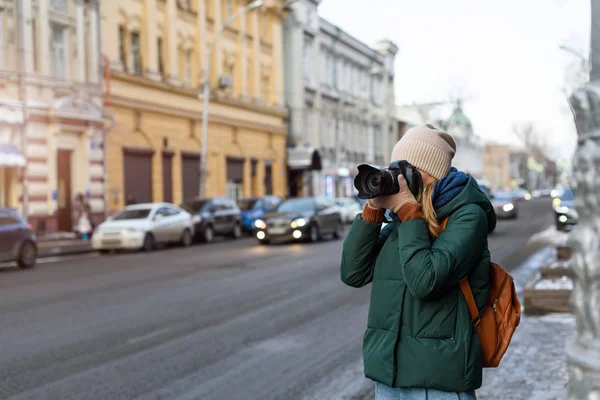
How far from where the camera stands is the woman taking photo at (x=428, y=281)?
9.73 feet

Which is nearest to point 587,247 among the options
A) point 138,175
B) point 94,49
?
point 94,49

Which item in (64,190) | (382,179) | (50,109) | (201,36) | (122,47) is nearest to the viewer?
(382,179)

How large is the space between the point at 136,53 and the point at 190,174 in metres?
6.92

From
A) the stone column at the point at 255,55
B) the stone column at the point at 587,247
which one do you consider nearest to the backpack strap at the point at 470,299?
the stone column at the point at 587,247

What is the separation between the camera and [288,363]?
7.91 metres

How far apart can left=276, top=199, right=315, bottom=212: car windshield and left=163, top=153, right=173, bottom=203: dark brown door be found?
11.5 m

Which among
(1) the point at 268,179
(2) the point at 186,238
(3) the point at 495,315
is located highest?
(1) the point at 268,179

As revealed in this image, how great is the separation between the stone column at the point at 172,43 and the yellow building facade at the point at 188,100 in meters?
0.05

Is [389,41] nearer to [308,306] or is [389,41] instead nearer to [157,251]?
[157,251]

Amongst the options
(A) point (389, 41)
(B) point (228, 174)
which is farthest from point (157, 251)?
(A) point (389, 41)

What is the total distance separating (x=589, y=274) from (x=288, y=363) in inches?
248

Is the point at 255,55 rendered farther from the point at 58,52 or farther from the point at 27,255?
the point at 27,255

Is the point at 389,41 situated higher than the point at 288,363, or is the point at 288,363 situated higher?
the point at 389,41

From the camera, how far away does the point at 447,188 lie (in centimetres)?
307
